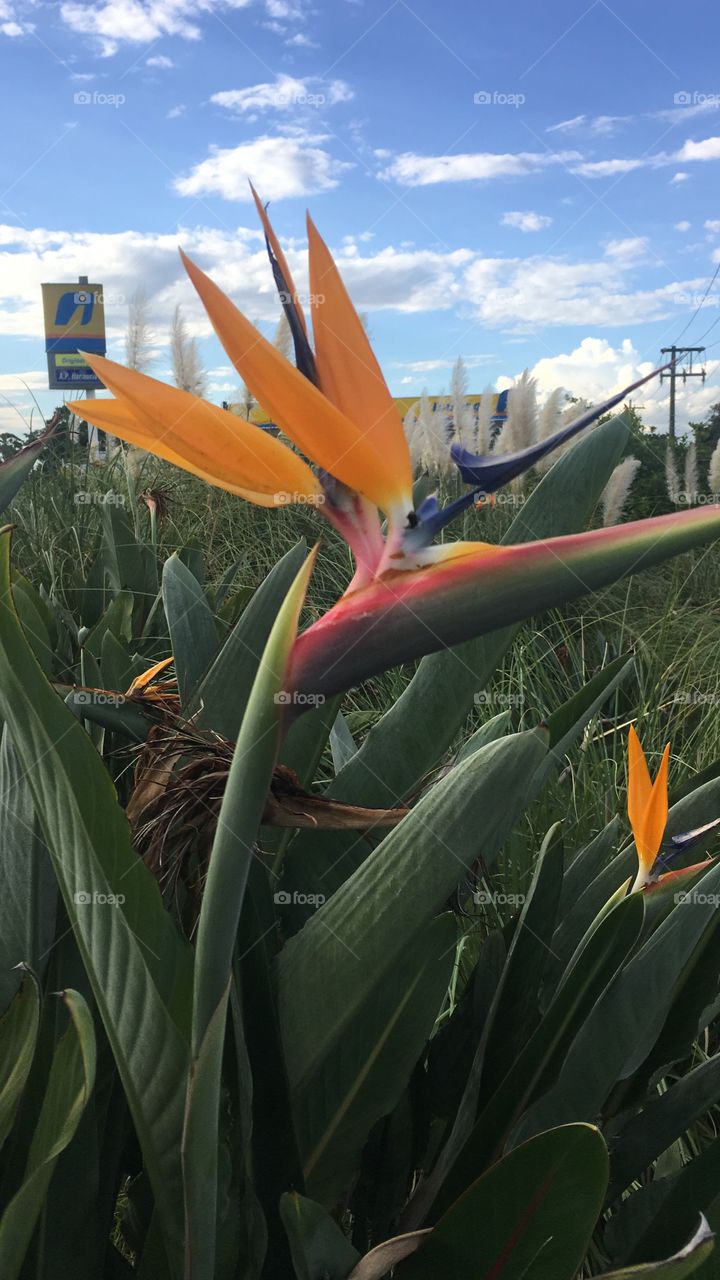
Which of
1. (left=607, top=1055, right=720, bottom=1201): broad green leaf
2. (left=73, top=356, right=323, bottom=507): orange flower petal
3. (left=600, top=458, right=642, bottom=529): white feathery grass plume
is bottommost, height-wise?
(left=607, top=1055, right=720, bottom=1201): broad green leaf

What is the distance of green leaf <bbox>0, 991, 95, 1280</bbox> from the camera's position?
1.58ft

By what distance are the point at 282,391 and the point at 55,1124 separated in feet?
1.36

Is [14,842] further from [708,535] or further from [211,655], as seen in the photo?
[708,535]

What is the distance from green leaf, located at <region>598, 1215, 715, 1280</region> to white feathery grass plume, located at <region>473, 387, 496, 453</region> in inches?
107

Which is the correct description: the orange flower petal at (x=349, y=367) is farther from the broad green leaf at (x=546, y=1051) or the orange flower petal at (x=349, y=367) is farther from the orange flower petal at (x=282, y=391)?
the broad green leaf at (x=546, y=1051)

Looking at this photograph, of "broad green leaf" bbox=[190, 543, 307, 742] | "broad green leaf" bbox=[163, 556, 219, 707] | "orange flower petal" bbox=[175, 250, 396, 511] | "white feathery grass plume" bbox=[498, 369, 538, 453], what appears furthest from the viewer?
"white feathery grass plume" bbox=[498, 369, 538, 453]

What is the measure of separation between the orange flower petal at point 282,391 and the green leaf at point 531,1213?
36 centimetres

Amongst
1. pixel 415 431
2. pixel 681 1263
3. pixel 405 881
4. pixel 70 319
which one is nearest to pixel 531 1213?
pixel 681 1263

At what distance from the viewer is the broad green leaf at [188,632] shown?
2.69 feet

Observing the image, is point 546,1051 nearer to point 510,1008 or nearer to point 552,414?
point 510,1008

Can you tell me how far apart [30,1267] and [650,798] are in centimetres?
51

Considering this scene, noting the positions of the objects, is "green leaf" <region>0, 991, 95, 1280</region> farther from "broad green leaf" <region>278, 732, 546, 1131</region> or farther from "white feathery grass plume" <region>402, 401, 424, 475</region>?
"white feathery grass plume" <region>402, 401, 424, 475</region>

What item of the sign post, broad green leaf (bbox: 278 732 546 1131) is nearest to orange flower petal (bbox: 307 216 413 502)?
broad green leaf (bbox: 278 732 546 1131)

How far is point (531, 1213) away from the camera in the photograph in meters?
0.51
